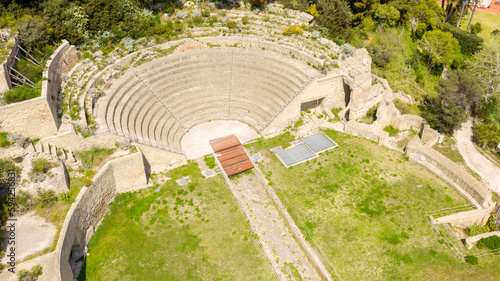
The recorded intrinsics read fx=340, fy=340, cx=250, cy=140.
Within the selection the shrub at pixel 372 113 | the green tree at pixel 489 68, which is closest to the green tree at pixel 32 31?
the shrub at pixel 372 113

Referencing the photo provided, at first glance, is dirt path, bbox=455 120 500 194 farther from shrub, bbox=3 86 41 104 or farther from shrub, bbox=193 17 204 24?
shrub, bbox=3 86 41 104

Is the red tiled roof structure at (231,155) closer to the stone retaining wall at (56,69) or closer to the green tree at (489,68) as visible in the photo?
the stone retaining wall at (56,69)

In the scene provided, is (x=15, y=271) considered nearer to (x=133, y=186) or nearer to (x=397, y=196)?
Answer: (x=133, y=186)

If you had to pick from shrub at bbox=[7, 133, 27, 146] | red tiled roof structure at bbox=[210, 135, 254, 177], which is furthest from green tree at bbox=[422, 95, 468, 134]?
shrub at bbox=[7, 133, 27, 146]

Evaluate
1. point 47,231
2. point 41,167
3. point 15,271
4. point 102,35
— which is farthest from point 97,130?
point 102,35

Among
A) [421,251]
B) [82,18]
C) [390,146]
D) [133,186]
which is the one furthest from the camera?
[82,18]

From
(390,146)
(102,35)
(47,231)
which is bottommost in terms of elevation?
(390,146)
